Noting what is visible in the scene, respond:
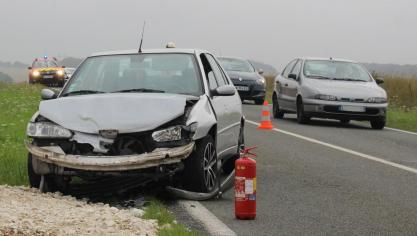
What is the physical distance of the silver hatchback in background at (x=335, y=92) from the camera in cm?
1795

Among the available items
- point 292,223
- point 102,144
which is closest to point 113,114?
point 102,144

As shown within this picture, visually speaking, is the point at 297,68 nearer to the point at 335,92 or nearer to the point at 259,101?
the point at 335,92

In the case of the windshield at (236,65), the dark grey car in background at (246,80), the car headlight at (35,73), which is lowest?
the car headlight at (35,73)

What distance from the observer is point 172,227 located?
5.82 meters

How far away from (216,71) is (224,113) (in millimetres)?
986

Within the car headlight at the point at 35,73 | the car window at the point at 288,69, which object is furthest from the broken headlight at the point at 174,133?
the car headlight at the point at 35,73

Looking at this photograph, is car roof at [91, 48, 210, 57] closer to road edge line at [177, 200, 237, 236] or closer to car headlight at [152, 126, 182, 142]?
car headlight at [152, 126, 182, 142]

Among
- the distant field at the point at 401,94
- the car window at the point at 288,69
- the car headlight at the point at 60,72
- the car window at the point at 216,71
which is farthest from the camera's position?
the car headlight at the point at 60,72

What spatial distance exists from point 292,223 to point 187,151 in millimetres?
1142

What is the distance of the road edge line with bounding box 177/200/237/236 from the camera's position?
604 cm

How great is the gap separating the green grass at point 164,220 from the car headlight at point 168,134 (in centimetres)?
Answer: 55

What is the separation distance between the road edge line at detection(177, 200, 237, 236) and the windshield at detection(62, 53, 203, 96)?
136 centimetres

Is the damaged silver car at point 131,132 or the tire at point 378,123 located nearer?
the damaged silver car at point 131,132

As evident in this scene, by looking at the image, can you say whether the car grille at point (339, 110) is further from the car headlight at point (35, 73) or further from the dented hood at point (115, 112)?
the car headlight at point (35, 73)
